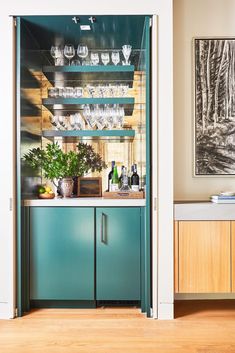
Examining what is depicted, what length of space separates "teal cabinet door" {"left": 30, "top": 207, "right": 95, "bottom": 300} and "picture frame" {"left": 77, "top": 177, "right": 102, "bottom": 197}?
30 centimetres

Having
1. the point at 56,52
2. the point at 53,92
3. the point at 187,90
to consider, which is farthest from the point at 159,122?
the point at 56,52

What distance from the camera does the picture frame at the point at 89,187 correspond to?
314 centimetres

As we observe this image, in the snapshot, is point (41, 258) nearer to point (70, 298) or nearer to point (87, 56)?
point (70, 298)

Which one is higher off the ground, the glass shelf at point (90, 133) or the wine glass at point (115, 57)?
the wine glass at point (115, 57)

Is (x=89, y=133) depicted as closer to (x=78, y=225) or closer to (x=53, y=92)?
(x=53, y=92)

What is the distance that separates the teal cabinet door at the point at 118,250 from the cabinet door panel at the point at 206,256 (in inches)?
15.4

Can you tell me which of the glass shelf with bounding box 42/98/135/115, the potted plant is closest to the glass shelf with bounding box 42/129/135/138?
the potted plant

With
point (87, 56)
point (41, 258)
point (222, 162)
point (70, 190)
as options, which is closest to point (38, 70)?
point (87, 56)

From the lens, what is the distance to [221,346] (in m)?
2.28

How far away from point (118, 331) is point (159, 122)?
162 centimetres

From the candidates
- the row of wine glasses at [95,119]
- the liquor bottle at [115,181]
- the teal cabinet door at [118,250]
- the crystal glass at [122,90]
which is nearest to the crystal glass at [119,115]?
the row of wine glasses at [95,119]

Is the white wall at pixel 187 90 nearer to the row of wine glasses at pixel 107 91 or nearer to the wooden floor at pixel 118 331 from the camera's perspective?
the row of wine glasses at pixel 107 91

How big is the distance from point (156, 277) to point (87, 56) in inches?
81.9

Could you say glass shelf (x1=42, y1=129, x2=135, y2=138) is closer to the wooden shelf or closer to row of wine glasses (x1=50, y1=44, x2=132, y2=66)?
the wooden shelf
